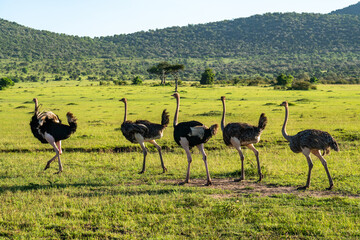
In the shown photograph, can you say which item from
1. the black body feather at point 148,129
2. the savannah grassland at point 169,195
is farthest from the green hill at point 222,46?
the black body feather at point 148,129

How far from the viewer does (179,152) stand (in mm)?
15812

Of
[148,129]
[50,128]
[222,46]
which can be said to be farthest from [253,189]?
[222,46]

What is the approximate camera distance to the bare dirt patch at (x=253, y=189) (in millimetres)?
9574

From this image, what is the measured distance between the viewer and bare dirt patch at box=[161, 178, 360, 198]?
9.57m

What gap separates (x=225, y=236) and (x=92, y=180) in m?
5.35

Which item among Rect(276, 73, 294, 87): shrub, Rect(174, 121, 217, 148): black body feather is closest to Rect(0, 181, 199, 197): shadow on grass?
Rect(174, 121, 217, 148): black body feather

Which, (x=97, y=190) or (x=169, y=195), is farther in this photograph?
(x=97, y=190)

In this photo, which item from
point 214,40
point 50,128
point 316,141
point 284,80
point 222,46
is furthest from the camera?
point 214,40

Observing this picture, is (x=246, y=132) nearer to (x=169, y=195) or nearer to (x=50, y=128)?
(x=169, y=195)

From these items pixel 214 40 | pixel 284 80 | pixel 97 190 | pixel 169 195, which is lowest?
pixel 97 190

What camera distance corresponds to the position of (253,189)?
1027cm

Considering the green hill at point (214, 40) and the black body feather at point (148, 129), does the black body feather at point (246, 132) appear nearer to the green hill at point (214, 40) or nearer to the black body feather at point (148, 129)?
the black body feather at point (148, 129)

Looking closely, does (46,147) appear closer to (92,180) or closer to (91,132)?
(91,132)

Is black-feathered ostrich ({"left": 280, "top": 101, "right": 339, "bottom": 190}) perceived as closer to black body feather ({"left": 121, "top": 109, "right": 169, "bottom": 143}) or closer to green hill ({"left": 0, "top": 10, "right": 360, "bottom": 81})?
black body feather ({"left": 121, "top": 109, "right": 169, "bottom": 143})
